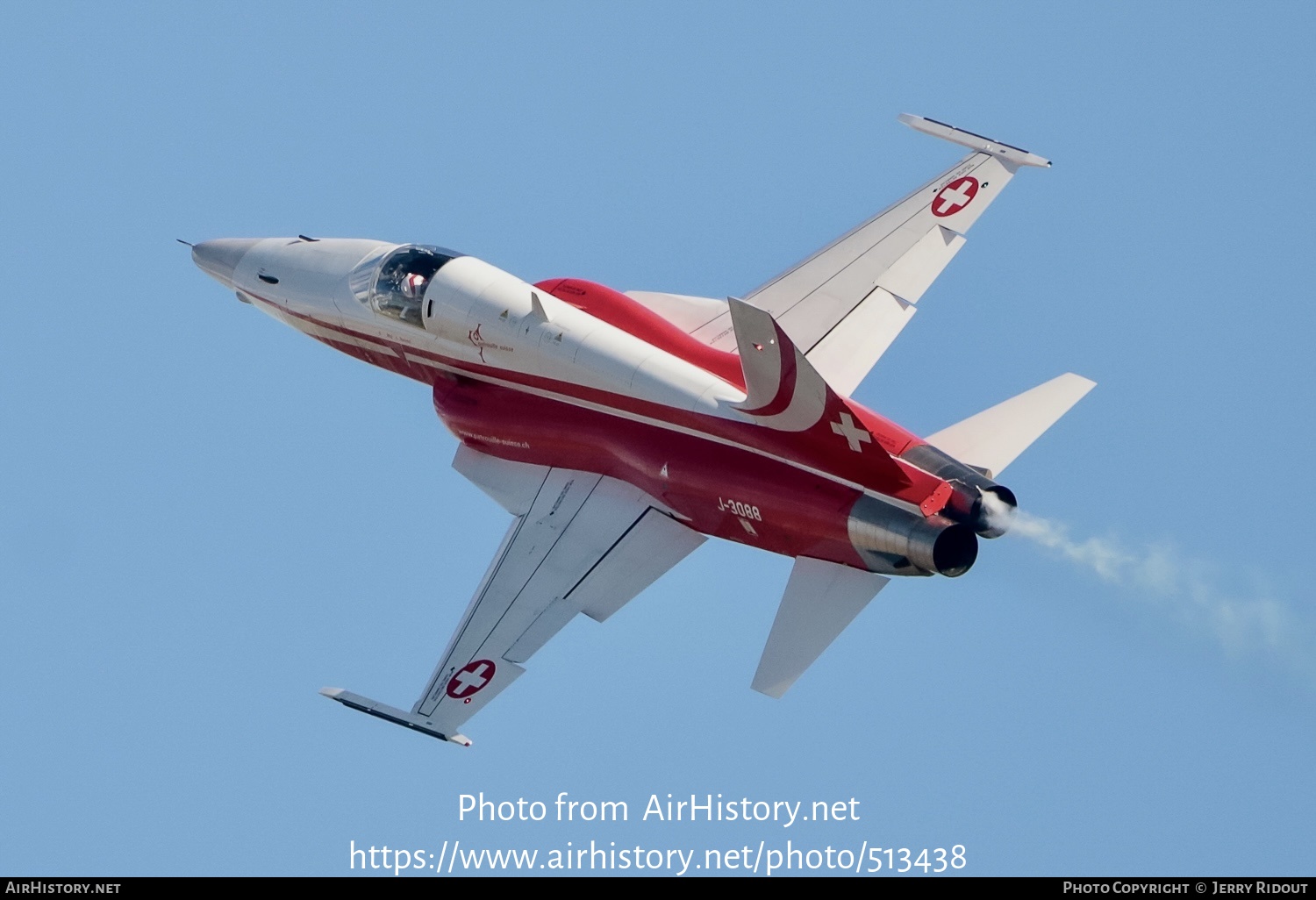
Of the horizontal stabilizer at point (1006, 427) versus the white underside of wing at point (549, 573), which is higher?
the horizontal stabilizer at point (1006, 427)

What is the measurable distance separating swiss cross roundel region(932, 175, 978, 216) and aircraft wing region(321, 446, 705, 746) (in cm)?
696

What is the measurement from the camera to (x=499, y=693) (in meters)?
24.8

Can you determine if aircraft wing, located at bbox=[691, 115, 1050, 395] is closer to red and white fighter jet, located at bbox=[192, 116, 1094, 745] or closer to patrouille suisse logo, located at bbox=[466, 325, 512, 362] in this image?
red and white fighter jet, located at bbox=[192, 116, 1094, 745]

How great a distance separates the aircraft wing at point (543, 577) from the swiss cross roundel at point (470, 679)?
0.01 meters

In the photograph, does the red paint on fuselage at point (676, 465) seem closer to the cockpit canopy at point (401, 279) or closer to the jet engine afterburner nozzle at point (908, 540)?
the jet engine afterburner nozzle at point (908, 540)

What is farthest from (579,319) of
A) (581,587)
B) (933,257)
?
(933,257)

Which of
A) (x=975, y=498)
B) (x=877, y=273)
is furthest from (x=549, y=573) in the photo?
(x=877, y=273)

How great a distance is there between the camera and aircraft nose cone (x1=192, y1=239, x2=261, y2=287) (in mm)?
30156

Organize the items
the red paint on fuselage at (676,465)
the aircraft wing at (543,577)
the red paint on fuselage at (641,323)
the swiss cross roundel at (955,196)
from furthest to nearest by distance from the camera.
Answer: the swiss cross roundel at (955,196) → the red paint on fuselage at (641,323) → the aircraft wing at (543,577) → the red paint on fuselage at (676,465)

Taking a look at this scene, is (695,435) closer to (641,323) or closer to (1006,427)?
(641,323)

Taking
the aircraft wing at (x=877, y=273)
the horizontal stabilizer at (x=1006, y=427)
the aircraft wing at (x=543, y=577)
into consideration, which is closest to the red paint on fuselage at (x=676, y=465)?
the aircraft wing at (x=543, y=577)

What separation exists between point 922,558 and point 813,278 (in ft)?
21.4

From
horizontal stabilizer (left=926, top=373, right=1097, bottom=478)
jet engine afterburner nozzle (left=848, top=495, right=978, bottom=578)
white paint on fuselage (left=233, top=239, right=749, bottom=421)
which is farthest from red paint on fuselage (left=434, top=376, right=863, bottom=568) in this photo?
horizontal stabilizer (left=926, top=373, right=1097, bottom=478)

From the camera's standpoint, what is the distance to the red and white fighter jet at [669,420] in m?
24.1
